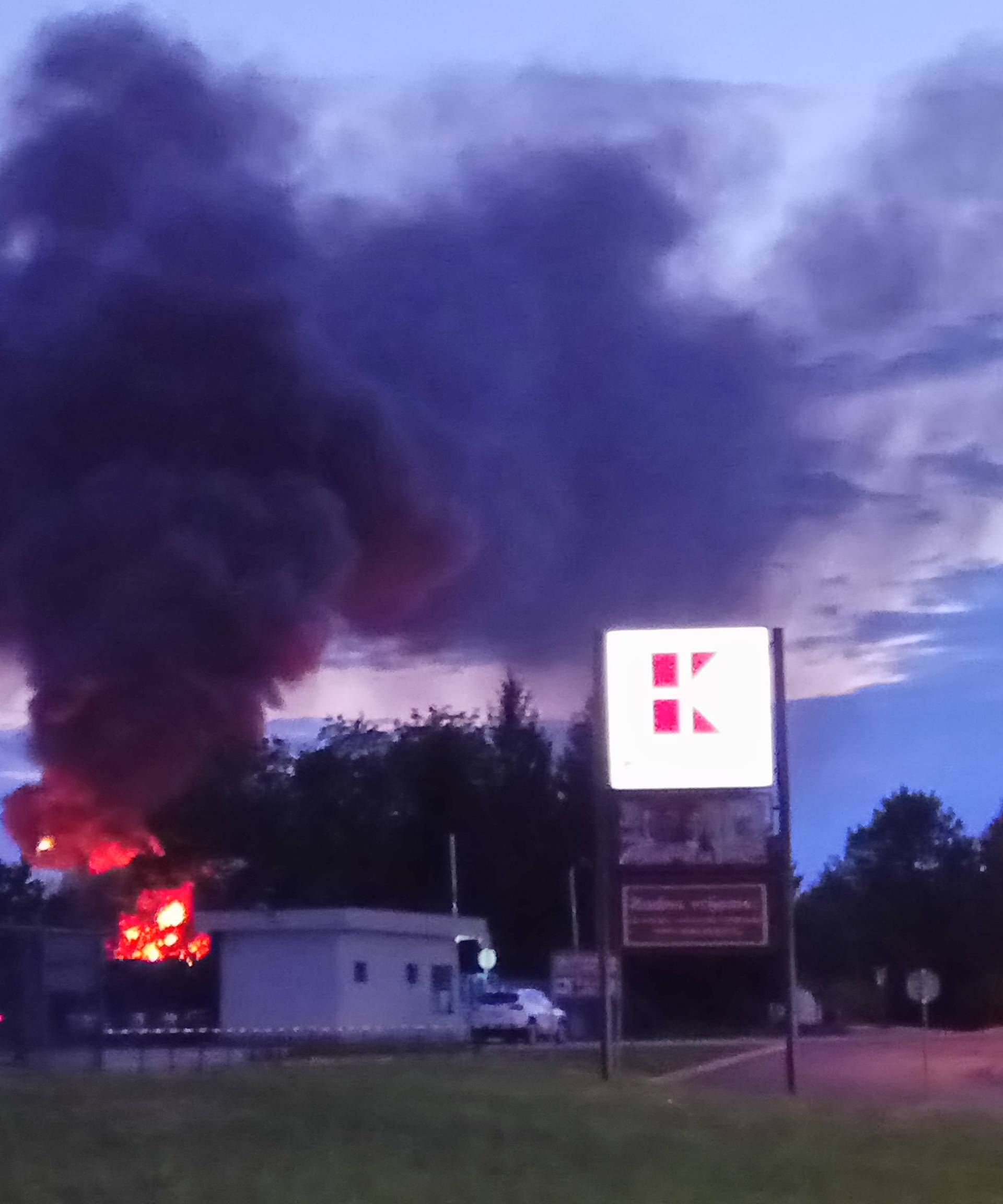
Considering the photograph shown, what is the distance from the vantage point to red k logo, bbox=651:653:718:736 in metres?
20.6

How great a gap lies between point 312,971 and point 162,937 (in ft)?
12.4

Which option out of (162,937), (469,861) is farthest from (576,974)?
(469,861)

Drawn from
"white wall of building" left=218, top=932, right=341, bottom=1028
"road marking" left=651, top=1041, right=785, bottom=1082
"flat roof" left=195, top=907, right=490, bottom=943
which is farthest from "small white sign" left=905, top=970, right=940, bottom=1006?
"white wall of building" left=218, top=932, right=341, bottom=1028

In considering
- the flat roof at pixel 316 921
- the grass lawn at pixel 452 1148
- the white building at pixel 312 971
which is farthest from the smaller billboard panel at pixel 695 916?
the flat roof at pixel 316 921

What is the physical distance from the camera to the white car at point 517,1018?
43.3m

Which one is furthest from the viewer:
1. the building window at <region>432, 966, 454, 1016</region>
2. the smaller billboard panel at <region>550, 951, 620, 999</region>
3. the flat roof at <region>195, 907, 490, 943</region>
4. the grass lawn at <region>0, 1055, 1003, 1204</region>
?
the building window at <region>432, 966, 454, 1016</region>

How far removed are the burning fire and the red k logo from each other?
25068 mm

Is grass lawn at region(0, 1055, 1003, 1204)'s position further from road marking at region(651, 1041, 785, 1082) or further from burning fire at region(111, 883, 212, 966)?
burning fire at region(111, 883, 212, 966)

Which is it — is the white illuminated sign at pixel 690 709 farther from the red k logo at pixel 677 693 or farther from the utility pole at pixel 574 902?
the utility pole at pixel 574 902

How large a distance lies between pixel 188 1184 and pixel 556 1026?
1384 inches

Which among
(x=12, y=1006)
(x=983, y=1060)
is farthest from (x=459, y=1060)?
(x=983, y=1060)

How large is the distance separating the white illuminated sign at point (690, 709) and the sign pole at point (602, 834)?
0.29 feet

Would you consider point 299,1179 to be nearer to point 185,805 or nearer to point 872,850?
point 185,805

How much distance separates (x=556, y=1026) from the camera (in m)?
44.4
